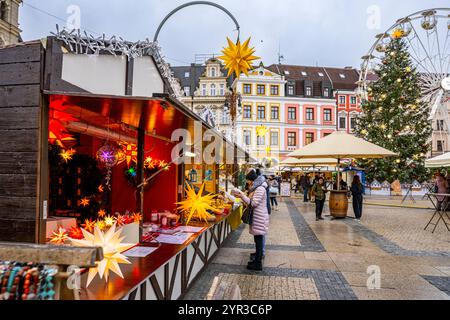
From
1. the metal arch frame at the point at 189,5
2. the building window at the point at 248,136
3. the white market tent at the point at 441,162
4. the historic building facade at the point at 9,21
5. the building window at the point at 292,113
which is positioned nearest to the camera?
the metal arch frame at the point at 189,5

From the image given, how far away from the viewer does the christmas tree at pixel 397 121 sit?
23.2 meters

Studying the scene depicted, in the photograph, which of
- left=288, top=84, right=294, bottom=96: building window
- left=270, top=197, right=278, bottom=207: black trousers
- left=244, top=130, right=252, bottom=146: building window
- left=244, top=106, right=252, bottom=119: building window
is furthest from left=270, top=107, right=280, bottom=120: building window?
left=270, top=197, right=278, bottom=207: black trousers

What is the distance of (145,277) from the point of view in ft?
9.23

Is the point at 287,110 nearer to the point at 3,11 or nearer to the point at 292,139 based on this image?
the point at 292,139

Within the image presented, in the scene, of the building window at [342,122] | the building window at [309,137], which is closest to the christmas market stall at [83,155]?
the building window at [309,137]

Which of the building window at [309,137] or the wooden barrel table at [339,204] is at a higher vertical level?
the building window at [309,137]

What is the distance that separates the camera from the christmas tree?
2319 cm

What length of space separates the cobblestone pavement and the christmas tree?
14992 millimetres

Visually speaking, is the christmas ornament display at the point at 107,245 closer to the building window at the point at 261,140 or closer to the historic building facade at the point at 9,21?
the historic building facade at the point at 9,21

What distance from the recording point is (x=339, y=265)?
577 centimetres

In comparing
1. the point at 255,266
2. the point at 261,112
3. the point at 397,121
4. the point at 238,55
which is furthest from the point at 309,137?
the point at 238,55

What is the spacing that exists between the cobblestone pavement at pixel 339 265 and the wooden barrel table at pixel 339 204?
7.24ft

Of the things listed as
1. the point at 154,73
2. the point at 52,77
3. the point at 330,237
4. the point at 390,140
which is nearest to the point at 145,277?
the point at 52,77
